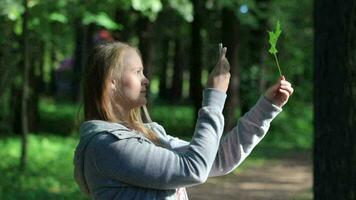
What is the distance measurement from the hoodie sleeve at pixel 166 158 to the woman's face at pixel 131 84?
17cm

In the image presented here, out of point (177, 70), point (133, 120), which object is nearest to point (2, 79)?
point (133, 120)

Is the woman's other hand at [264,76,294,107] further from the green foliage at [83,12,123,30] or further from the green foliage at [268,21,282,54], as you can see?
the green foliage at [83,12,123,30]

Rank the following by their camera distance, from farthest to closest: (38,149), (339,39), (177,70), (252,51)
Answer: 1. (177,70)
2. (252,51)
3. (38,149)
4. (339,39)

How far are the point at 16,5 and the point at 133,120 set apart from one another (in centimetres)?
900

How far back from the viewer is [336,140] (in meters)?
6.22

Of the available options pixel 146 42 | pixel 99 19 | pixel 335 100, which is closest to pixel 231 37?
pixel 146 42

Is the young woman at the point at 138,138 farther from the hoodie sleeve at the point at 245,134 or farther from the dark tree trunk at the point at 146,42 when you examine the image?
the dark tree trunk at the point at 146,42

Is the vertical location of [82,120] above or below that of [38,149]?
above

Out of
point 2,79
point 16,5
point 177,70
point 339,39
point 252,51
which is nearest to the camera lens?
point 339,39

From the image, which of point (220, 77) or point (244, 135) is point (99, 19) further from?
point (220, 77)

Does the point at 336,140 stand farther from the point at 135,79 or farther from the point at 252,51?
the point at 252,51

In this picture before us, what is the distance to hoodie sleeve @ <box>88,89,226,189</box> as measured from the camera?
2.34m

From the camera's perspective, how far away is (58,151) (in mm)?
16109

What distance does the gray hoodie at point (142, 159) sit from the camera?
2342mm
